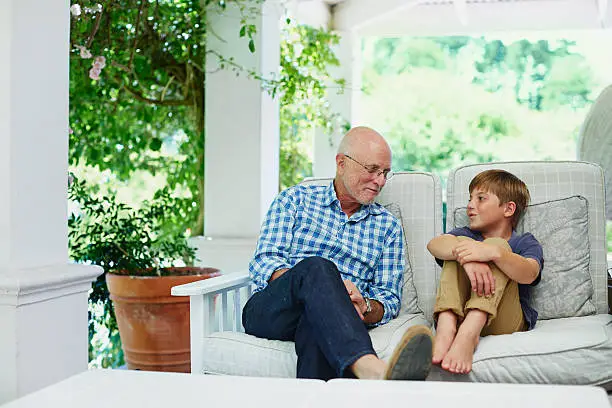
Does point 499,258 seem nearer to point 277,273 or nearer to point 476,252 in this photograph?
point 476,252

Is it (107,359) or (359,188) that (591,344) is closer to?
(359,188)

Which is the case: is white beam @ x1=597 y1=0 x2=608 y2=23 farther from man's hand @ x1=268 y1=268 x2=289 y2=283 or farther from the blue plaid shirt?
man's hand @ x1=268 y1=268 x2=289 y2=283

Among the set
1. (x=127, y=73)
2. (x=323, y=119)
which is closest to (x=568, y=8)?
(x=323, y=119)

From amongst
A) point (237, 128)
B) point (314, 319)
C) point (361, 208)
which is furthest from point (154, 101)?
point (314, 319)

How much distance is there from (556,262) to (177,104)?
7.93ft

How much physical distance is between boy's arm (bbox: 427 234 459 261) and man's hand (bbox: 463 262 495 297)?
Answer: 9cm

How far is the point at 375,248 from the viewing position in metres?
2.75

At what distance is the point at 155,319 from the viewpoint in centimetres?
359

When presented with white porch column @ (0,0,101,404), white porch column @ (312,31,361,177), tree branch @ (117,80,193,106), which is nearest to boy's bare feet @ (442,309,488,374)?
white porch column @ (0,0,101,404)

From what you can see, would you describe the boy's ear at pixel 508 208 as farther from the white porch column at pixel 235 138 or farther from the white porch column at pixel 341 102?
the white porch column at pixel 341 102

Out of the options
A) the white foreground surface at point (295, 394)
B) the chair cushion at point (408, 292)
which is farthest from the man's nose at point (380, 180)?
the white foreground surface at point (295, 394)

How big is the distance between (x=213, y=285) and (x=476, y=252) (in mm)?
818

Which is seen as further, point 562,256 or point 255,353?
point 562,256

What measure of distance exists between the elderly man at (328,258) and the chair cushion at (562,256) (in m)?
0.47
